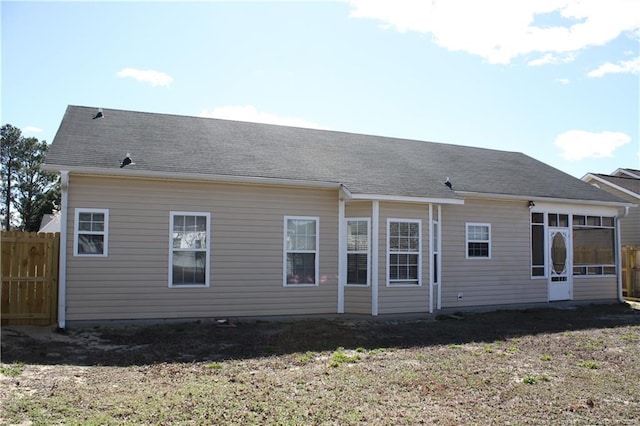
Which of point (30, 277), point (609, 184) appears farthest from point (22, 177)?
point (609, 184)

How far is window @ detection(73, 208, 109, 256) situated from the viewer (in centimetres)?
1057

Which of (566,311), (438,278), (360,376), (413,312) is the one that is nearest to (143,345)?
(360,376)

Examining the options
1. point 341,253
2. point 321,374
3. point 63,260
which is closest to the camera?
point 321,374

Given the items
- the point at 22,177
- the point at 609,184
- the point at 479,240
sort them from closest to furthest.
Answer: the point at 479,240 → the point at 609,184 → the point at 22,177

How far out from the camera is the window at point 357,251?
12.3 metres

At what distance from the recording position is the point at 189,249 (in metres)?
11.3

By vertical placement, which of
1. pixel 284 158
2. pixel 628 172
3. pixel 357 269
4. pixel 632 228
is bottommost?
pixel 357 269

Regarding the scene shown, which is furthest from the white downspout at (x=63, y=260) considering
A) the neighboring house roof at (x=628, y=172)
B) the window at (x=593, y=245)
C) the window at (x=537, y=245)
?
the neighboring house roof at (x=628, y=172)

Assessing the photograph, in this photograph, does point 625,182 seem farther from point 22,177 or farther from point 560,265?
point 22,177

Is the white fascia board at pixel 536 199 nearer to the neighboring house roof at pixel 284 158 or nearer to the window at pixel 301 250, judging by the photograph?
the neighboring house roof at pixel 284 158

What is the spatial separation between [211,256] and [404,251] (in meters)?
4.48

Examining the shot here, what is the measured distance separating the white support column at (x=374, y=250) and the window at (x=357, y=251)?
0.57 feet

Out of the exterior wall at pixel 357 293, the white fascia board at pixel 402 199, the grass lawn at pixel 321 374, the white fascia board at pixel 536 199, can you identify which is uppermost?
the white fascia board at pixel 536 199

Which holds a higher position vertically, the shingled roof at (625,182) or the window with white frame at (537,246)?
the shingled roof at (625,182)
